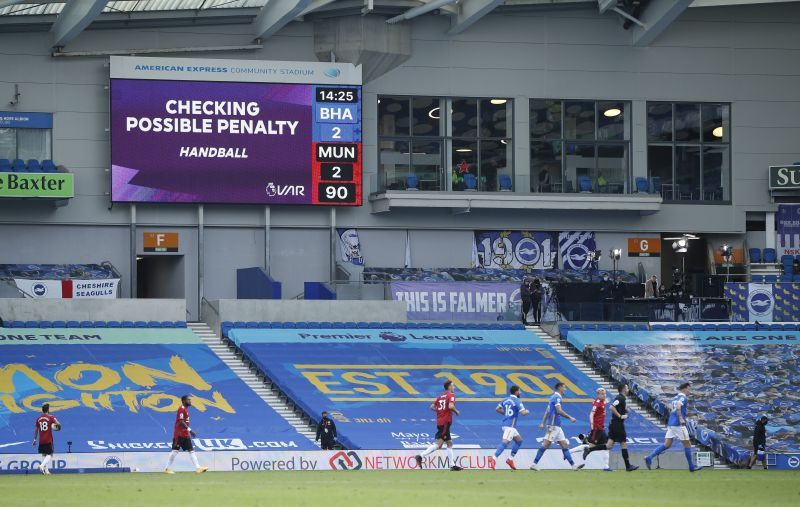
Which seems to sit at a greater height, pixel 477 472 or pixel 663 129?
pixel 663 129

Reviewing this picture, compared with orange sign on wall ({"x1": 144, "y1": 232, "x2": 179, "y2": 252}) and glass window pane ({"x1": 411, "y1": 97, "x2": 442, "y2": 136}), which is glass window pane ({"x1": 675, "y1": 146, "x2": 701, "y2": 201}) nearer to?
glass window pane ({"x1": 411, "y1": 97, "x2": 442, "y2": 136})

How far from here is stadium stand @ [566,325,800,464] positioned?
33409 millimetres

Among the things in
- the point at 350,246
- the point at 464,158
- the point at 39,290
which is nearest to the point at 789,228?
the point at 464,158

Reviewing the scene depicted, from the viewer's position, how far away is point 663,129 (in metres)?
47.8

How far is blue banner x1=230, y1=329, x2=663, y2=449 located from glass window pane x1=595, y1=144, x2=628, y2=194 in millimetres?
8139

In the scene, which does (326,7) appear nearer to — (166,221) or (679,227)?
(166,221)

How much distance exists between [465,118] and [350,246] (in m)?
6.13

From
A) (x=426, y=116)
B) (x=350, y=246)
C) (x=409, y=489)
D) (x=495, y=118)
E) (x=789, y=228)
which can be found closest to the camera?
(x=409, y=489)

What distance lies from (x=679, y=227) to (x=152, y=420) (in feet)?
76.9

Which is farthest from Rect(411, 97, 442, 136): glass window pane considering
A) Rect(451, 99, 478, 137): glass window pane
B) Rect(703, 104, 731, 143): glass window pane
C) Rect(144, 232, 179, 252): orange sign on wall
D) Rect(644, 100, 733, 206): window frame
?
Rect(703, 104, 731, 143): glass window pane

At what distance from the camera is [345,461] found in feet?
88.6

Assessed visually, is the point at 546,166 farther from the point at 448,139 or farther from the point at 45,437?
the point at 45,437

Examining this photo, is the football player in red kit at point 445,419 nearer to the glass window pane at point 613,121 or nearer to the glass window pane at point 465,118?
the glass window pane at point 465,118

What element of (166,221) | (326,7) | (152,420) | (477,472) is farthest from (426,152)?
(477,472)
